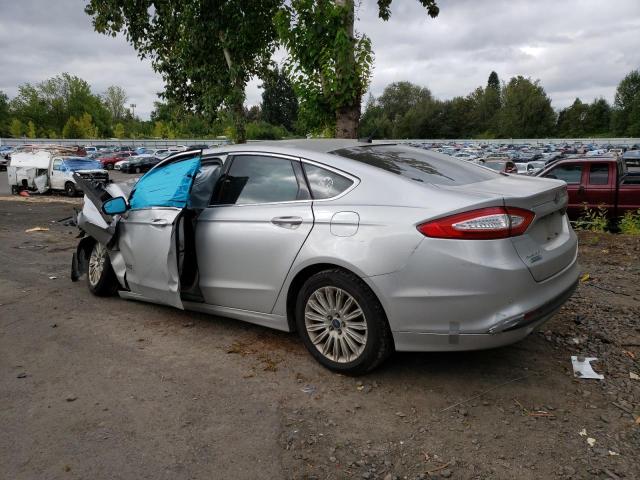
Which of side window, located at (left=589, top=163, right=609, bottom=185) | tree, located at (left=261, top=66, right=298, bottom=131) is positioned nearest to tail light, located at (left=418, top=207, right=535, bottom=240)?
side window, located at (left=589, top=163, right=609, bottom=185)

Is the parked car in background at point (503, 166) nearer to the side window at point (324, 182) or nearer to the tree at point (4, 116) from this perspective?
the side window at point (324, 182)

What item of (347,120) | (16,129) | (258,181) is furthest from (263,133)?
(258,181)

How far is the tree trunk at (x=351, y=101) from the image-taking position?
893cm

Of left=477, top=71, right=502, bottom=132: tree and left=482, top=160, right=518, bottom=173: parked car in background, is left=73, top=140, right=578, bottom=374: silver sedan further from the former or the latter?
left=477, top=71, right=502, bottom=132: tree

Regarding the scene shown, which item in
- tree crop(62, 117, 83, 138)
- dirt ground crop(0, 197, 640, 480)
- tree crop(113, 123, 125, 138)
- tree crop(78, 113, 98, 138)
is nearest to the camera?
dirt ground crop(0, 197, 640, 480)

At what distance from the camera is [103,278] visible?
5.43 m

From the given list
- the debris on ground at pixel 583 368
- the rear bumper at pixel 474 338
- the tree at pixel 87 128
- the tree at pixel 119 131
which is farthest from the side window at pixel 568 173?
the tree at pixel 119 131

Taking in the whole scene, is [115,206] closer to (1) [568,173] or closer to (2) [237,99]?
(2) [237,99]

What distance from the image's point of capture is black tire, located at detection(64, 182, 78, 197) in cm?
2134

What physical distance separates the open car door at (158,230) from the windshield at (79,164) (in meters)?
18.7

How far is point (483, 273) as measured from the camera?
296 centimetres

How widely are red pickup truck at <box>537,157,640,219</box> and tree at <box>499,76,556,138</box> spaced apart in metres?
98.5

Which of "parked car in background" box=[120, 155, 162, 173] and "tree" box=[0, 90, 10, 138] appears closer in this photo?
"parked car in background" box=[120, 155, 162, 173]

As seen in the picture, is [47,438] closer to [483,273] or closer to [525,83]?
[483,273]
